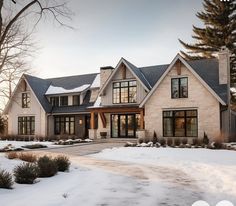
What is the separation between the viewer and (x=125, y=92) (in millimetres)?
29219

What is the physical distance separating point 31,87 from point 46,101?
239 centimetres

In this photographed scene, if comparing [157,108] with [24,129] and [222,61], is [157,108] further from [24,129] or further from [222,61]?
[24,129]

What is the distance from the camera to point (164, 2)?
15430mm

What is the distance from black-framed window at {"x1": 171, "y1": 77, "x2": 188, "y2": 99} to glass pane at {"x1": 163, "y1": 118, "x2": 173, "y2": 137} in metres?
1.95

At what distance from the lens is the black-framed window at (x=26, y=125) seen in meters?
35.0

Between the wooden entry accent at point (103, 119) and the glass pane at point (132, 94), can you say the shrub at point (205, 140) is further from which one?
the wooden entry accent at point (103, 119)

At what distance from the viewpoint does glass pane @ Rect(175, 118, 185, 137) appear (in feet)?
78.8

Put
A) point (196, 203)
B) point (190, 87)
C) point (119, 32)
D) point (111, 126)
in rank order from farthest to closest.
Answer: point (111, 126), point (190, 87), point (119, 32), point (196, 203)

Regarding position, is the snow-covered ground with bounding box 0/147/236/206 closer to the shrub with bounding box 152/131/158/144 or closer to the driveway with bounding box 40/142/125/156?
the driveway with bounding box 40/142/125/156

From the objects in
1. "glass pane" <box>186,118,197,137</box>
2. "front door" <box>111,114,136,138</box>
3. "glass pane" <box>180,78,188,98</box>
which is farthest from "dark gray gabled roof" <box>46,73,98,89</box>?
"glass pane" <box>186,118,197,137</box>

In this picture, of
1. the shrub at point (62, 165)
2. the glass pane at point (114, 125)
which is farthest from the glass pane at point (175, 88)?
the shrub at point (62, 165)

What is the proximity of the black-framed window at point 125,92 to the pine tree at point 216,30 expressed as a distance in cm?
1571

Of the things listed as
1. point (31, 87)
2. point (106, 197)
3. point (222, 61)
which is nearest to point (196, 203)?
point (106, 197)

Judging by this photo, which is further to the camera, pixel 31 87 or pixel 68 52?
pixel 31 87
